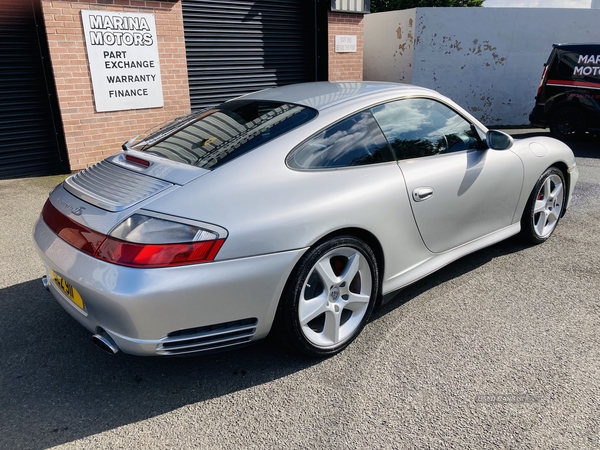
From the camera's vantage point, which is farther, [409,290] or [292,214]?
[409,290]

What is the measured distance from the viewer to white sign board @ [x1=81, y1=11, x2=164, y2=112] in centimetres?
686

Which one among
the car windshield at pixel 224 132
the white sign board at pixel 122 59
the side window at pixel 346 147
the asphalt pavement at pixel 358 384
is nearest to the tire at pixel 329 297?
the asphalt pavement at pixel 358 384

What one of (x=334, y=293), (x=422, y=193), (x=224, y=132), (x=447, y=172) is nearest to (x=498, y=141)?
(x=447, y=172)

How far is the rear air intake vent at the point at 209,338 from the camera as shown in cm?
237

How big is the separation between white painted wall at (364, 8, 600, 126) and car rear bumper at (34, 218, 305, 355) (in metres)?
10.8

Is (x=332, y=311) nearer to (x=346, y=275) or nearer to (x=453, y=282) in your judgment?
(x=346, y=275)

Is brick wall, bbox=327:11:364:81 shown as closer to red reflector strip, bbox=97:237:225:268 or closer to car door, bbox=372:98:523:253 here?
car door, bbox=372:98:523:253

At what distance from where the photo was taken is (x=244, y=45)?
901 centimetres

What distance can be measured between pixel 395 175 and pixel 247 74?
6769 millimetres

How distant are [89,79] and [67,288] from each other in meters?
5.22

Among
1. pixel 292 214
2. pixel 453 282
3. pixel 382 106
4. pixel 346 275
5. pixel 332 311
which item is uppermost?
pixel 382 106

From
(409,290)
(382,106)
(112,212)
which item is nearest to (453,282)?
(409,290)

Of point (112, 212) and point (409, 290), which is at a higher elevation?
point (112, 212)

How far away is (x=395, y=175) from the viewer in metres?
3.05
